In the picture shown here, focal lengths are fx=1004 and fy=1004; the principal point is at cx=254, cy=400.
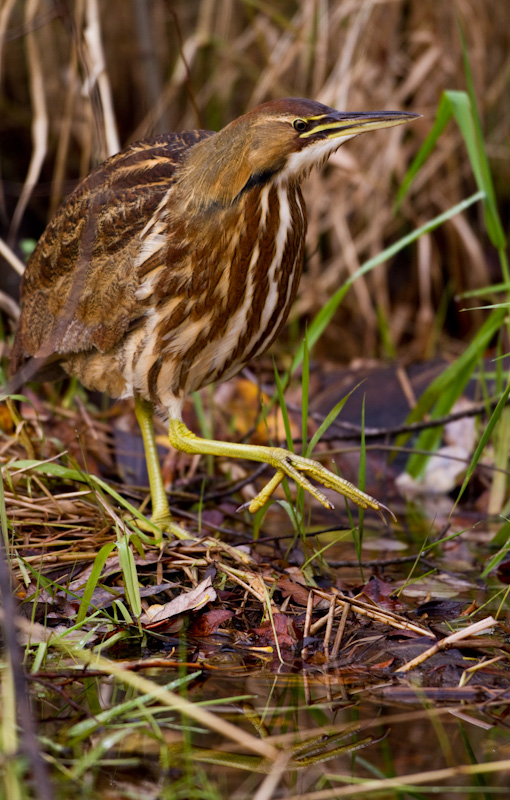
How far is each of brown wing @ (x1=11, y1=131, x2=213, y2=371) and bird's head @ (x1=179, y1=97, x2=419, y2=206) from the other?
185mm

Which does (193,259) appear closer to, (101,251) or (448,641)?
(101,251)

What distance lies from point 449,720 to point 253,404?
7.38ft

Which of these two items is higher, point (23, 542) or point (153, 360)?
point (153, 360)

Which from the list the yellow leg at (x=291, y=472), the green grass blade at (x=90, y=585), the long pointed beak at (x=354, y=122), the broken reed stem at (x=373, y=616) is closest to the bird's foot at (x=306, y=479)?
the yellow leg at (x=291, y=472)

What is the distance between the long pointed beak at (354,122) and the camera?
230 centimetres

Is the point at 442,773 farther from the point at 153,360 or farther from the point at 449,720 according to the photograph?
the point at 153,360

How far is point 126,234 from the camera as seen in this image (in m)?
2.61

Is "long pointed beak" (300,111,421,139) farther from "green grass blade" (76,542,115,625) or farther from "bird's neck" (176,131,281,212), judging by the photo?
"green grass blade" (76,542,115,625)

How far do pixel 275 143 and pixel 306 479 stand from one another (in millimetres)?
804

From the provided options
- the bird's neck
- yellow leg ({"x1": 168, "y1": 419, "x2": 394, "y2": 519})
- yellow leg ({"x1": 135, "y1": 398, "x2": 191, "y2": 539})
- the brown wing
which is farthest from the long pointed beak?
yellow leg ({"x1": 135, "y1": 398, "x2": 191, "y2": 539})

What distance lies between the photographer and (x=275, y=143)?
7.82 feet

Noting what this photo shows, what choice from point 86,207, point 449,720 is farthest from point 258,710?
point 86,207

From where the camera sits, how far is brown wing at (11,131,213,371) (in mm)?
2588

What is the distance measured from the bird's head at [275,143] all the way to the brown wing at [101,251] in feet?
0.61
